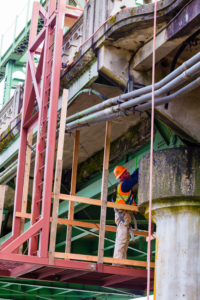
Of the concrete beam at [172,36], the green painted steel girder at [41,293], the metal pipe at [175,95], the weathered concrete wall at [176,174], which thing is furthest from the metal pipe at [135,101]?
the green painted steel girder at [41,293]

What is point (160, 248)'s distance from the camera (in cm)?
940

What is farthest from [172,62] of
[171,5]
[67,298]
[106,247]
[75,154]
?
[67,298]

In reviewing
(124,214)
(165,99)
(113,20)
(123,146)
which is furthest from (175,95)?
(123,146)

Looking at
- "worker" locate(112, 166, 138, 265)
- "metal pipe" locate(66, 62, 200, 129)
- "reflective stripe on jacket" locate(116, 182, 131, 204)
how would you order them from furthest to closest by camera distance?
"reflective stripe on jacket" locate(116, 182, 131, 204)
"worker" locate(112, 166, 138, 265)
"metal pipe" locate(66, 62, 200, 129)

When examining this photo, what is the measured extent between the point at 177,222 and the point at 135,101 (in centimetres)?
235

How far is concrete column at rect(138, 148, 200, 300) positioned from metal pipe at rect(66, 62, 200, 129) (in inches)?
45.8

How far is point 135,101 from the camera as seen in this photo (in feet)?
29.9

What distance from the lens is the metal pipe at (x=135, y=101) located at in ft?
25.7

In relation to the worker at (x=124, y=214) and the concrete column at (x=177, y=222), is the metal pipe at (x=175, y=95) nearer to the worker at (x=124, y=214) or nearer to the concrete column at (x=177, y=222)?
the concrete column at (x=177, y=222)

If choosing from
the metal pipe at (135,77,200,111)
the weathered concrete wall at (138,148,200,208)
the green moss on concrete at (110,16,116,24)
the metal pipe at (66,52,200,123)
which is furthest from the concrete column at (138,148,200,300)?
the green moss on concrete at (110,16,116,24)

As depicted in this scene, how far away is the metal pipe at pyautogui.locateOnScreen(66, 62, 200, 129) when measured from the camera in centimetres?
785

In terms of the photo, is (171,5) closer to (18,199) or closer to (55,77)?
(55,77)

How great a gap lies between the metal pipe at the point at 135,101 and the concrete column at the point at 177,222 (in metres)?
1.16

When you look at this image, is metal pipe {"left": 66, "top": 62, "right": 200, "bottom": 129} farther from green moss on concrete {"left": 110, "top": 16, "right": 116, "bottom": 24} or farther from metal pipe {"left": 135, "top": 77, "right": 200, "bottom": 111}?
green moss on concrete {"left": 110, "top": 16, "right": 116, "bottom": 24}
